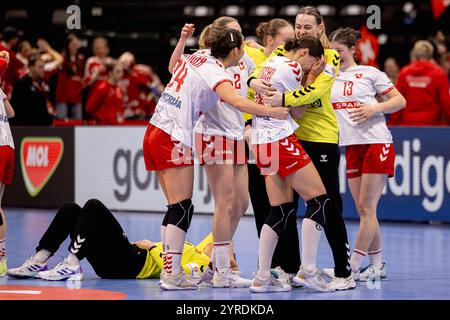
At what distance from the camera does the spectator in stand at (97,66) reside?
1561 cm

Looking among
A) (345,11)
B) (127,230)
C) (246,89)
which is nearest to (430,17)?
(345,11)

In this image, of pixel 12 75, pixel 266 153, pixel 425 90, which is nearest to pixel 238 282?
pixel 266 153

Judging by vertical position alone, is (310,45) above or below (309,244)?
above

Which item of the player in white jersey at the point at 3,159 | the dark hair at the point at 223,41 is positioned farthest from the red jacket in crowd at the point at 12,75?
the dark hair at the point at 223,41

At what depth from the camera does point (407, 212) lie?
38.9ft

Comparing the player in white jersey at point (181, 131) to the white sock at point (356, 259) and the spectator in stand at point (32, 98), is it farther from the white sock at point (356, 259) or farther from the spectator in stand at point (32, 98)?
the spectator in stand at point (32, 98)

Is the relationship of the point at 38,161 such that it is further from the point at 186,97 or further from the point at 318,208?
the point at 318,208

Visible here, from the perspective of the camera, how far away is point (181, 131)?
707cm

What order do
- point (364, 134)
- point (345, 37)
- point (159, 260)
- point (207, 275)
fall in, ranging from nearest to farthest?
point (207, 275) < point (159, 260) < point (345, 37) < point (364, 134)

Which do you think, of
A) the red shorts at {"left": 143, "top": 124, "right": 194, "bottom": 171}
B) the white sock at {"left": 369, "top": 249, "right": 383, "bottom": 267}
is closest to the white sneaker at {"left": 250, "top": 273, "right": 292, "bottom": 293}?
the red shorts at {"left": 143, "top": 124, "right": 194, "bottom": 171}

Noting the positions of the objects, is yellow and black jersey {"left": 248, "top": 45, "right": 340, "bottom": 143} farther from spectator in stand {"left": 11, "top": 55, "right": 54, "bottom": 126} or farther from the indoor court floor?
spectator in stand {"left": 11, "top": 55, "right": 54, "bottom": 126}

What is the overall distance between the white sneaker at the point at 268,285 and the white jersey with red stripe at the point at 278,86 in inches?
38.5

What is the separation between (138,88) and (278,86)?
1100 centimetres

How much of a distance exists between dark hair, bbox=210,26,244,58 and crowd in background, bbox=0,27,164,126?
740cm
